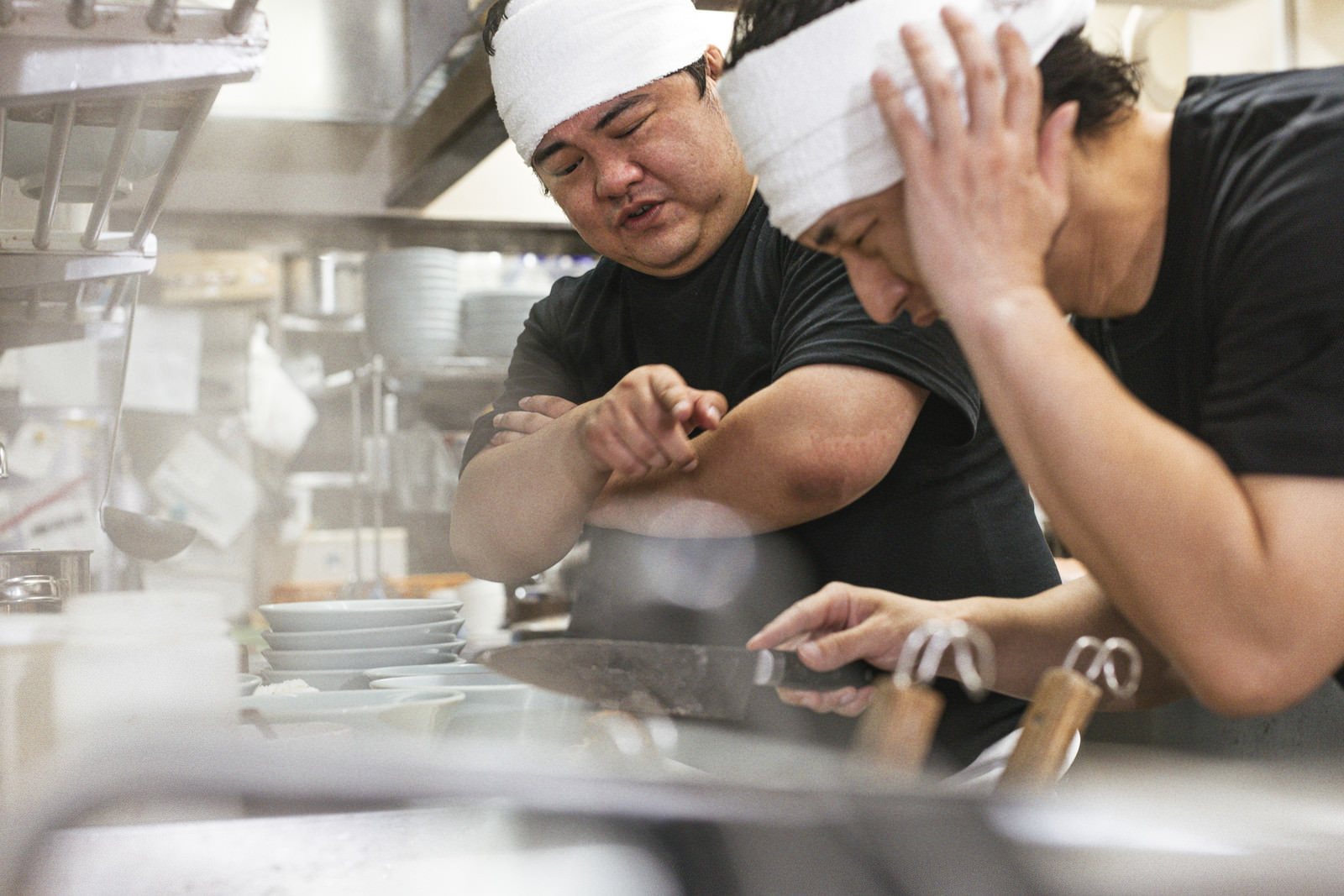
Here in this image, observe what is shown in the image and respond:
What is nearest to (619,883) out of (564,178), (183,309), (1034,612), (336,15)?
(1034,612)

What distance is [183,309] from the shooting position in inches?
80.9

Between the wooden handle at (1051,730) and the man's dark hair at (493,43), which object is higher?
the man's dark hair at (493,43)

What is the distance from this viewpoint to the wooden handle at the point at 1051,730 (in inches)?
18.8

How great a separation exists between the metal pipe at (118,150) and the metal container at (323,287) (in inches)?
48.4

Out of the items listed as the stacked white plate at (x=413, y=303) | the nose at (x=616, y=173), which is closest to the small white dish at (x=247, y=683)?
the nose at (x=616, y=173)

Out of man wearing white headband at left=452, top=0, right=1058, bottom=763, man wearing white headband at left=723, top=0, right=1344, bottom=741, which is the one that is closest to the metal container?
man wearing white headband at left=452, top=0, right=1058, bottom=763

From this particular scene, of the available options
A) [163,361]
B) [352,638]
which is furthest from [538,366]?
[163,361]

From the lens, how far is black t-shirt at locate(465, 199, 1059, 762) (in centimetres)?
94

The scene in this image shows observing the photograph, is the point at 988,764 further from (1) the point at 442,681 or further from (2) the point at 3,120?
(2) the point at 3,120

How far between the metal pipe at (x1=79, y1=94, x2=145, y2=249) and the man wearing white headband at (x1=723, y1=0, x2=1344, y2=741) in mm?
423

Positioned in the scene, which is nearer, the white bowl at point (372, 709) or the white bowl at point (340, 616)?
the white bowl at point (372, 709)

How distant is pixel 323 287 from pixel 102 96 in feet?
5.38

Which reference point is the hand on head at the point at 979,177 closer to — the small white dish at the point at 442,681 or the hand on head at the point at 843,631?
the hand on head at the point at 843,631

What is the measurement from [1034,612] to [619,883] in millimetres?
573
